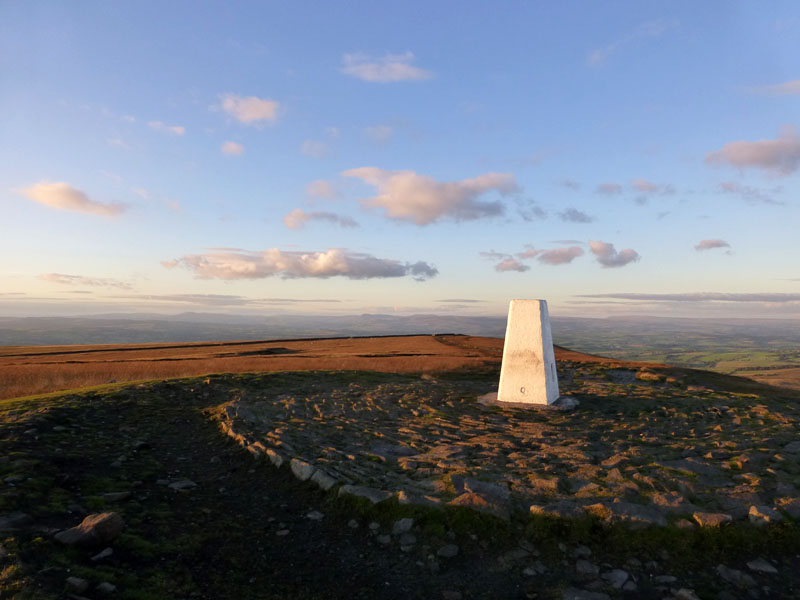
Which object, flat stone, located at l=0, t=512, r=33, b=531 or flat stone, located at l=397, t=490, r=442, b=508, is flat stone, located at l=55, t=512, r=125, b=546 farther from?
flat stone, located at l=397, t=490, r=442, b=508

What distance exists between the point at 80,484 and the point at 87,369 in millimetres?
22504

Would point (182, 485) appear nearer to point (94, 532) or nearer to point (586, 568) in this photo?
point (94, 532)

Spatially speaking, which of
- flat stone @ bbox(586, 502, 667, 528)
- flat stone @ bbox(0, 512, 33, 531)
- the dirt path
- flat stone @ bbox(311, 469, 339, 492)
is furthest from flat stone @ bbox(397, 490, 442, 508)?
flat stone @ bbox(0, 512, 33, 531)

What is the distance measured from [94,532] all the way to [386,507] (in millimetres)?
4199

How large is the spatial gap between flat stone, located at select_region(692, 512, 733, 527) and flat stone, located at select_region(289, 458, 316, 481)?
6.82 meters

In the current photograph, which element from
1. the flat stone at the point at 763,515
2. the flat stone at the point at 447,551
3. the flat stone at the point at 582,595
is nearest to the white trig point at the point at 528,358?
the flat stone at the point at 763,515

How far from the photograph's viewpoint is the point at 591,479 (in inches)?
336

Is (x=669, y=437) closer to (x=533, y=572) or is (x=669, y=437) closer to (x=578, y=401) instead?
(x=578, y=401)

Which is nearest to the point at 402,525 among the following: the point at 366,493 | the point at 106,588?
the point at 366,493

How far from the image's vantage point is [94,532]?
556 cm

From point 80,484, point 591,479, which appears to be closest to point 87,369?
point 80,484

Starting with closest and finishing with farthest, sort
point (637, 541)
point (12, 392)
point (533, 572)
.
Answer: point (533, 572)
point (637, 541)
point (12, 392)

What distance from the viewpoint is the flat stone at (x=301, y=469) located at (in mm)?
8648

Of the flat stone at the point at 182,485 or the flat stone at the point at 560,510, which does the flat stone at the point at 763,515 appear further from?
the flat stone at the point at 182,485
